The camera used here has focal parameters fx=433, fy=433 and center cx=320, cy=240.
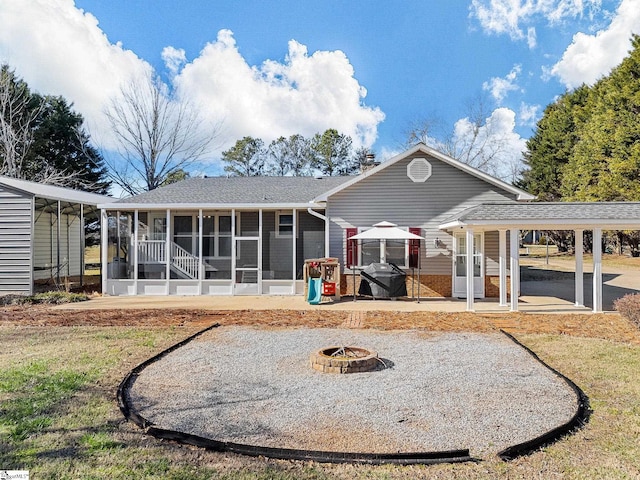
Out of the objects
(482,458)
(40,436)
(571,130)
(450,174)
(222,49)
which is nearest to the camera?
(482,458)

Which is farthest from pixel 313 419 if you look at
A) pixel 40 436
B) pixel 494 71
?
pixel 494 71

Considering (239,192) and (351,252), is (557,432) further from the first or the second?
(239,192)

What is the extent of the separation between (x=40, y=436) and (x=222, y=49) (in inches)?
928

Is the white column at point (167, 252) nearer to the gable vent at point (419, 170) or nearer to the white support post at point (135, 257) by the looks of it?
the white support post at point (135, 257)

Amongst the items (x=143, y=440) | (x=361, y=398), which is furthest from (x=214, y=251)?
(x=143, y=440)

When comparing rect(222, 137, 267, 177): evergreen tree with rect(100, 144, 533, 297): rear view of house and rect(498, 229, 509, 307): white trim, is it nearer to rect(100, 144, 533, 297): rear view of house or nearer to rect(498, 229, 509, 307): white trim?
rect(100, 144, 533, 297): rear view of house

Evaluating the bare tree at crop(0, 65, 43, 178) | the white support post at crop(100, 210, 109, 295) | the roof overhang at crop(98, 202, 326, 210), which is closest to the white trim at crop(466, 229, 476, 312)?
the roof overhang at crop(98, 202, 326, 210)

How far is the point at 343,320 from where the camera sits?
9820mm

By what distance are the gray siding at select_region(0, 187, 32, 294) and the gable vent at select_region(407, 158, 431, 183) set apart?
12.4 m

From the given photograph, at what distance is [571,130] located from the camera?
3650 centimetres

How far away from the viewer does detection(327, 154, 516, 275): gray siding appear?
13.8m

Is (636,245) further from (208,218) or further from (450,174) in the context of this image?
(208,218)

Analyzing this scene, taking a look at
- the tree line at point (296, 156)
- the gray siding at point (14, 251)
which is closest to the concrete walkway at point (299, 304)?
the gray siding at point (14, 251)

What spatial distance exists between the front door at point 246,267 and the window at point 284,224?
87 cm
